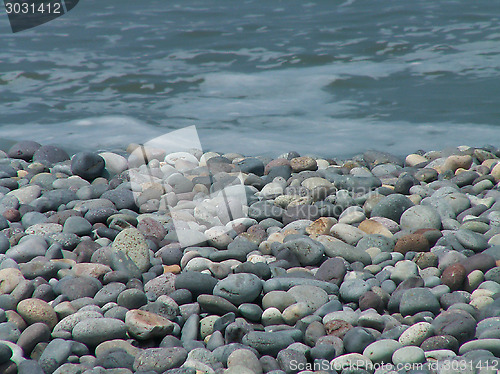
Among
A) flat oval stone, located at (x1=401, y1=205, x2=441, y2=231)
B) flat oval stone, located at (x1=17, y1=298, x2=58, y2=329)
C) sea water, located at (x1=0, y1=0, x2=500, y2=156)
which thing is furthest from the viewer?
sea water, located at (x1=0, y1=0, x2=500, y2=156)

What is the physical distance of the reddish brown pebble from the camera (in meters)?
2.30

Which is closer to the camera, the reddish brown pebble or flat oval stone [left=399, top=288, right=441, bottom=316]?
flat oval stone [left=399, top=288, right=441, bottom=316]

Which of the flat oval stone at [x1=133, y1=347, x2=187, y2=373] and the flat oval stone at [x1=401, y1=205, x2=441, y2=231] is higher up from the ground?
the flat oval stone at [x1=133, y1=347, x2=187, y2=373]

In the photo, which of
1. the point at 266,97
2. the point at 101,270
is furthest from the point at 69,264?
the point at 266,97

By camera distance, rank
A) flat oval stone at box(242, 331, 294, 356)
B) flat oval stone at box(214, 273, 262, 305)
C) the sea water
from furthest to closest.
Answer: the sea water
flat oval stone at box(214, 273, 262, 305)
flat oval stone at box(242, 331, 294, 356)

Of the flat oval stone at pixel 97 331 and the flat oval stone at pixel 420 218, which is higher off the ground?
the flat oval stone at pixel 97 331

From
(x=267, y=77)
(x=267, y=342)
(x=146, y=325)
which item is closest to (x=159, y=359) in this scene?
(x=146, y=325)

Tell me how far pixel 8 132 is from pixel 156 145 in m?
1.91

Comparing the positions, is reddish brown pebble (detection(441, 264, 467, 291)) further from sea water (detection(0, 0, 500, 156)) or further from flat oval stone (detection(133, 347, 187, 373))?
sea water (detection(0, 0, 500, 156))

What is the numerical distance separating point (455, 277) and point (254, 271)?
90 cm

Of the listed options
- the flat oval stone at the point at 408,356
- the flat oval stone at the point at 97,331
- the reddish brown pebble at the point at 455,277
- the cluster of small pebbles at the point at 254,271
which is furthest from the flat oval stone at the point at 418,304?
the flat oval stone at the point at 97,331

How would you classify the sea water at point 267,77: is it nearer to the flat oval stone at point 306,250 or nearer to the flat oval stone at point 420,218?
the flat oval stone at point 420,218

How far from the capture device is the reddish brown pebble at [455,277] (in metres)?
2.30

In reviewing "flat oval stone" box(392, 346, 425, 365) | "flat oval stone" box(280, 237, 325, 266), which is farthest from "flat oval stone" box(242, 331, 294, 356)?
"flat oval stone" box(280, 237, 325, 266)
